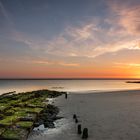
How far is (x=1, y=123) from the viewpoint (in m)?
18.2

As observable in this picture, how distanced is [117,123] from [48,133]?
724 cm

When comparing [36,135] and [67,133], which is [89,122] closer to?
[67,133]

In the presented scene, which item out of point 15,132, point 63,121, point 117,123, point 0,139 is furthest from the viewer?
point 63,121

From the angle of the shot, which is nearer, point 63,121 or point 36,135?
point 36,135

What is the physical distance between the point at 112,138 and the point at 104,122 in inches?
193

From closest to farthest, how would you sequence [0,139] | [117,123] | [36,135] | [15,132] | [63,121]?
[0,139] < [15,132] < [36,135] < [117,123] < [63,121]

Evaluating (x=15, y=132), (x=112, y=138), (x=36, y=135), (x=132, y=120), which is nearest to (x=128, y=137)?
(x=112, y=138)

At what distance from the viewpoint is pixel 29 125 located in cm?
1820

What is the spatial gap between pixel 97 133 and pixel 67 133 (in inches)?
99.7

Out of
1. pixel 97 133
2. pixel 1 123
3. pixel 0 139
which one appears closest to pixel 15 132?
pixel 0 139

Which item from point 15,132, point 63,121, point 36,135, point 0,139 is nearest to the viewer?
point 0,139

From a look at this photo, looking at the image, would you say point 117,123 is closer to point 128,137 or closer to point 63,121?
point 128,137

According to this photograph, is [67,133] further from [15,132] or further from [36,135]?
[15,132]

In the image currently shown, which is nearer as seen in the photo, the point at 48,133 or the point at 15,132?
the point at 15,132
